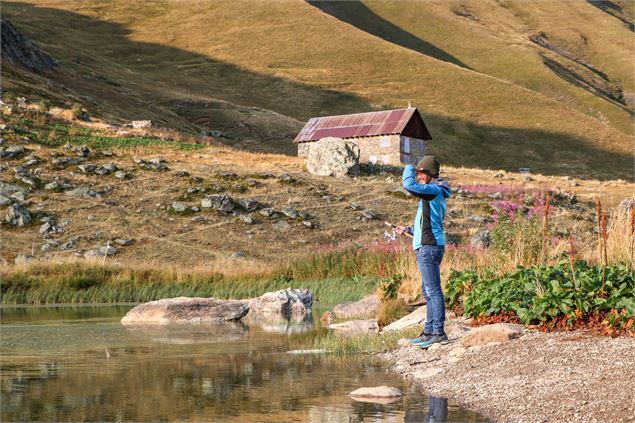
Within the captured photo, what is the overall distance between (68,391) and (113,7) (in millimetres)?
160193

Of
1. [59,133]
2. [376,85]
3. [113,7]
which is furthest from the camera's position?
[113,7]

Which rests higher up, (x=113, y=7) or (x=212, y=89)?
(x=113, y=7)

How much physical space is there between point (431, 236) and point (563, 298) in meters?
1.97

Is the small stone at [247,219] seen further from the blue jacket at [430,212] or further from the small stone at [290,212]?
the blue jacket at [430,212]

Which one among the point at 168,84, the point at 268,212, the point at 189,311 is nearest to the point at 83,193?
the point at 268,212

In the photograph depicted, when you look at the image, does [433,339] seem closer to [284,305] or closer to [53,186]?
[284,305]

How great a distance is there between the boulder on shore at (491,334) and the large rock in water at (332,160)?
43.2 metres

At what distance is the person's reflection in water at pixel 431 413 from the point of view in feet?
25.8

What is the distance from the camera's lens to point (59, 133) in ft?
179

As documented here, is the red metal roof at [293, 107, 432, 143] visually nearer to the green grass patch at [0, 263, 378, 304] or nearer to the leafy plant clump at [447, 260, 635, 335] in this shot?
the green grass patch at [0, 263, 378, 304]

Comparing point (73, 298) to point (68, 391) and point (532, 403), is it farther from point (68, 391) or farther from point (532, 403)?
point (532, 403)

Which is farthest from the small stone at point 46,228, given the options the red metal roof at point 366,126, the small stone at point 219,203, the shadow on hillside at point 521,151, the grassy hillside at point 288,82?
the shadow on hillside at point 521,151

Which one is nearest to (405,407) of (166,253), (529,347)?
(529,347)

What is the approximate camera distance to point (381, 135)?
76.8 meters
